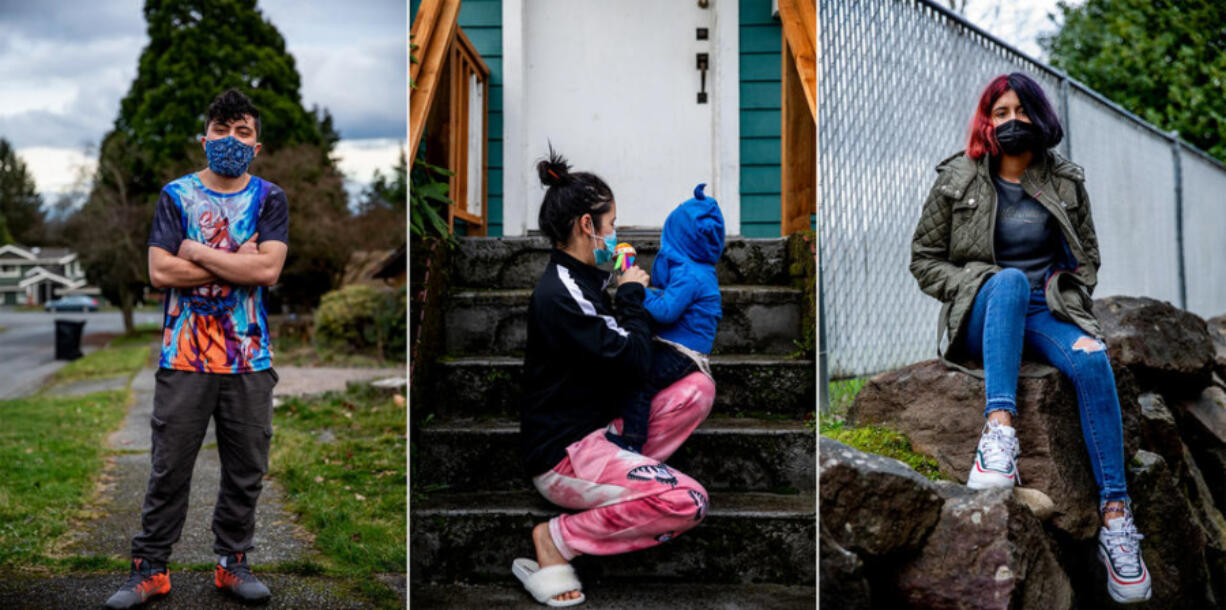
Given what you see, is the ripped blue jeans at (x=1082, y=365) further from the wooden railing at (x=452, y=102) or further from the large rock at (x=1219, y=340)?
the large rock at (x=1219, y=340)

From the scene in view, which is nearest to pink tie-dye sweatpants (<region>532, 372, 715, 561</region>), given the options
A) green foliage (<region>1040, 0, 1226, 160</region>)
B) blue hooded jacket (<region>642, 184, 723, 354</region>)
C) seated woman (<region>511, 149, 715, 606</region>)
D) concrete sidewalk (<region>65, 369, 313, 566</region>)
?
seated woman (<region>511, 149, 715, 606</region>)

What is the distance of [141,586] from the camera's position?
9.12 feet

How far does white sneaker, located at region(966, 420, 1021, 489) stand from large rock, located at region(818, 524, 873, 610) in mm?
446

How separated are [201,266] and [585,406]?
1.20 metres

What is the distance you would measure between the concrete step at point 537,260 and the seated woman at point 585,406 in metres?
0.08

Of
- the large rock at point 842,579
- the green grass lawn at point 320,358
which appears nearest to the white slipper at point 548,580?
the large rock at point 842,579

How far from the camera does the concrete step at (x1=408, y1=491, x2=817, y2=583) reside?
6.94 feet

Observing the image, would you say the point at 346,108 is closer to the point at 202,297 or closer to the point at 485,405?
the point at 202,297

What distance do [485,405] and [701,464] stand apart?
55 centimetres

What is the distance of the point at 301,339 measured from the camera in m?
17.4

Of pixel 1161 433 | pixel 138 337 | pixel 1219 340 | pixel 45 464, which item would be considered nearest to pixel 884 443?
pixel 1161 433

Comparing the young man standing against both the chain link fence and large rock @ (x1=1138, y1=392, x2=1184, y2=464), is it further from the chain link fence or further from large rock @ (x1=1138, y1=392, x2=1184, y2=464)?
large rock @ (x1=1138, y1=392, x2=1184, y2=464)

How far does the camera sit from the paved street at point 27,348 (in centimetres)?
1448

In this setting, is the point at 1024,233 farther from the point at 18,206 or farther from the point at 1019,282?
the point at 18,206
